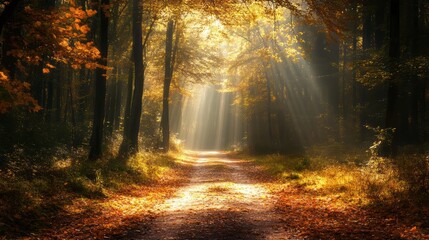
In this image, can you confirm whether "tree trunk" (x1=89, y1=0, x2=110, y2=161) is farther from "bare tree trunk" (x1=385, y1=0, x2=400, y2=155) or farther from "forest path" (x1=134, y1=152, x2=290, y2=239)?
"bare tree trunk" (x1=385, y1=0, x2=400, y2=155)

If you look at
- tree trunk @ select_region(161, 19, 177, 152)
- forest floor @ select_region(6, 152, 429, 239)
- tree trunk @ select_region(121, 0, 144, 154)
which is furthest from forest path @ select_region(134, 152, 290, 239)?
tree trunk @ select_region(161, 19, 177, 152)

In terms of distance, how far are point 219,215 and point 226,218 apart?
355mm

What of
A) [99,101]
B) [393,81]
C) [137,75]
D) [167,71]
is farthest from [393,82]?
[167,71]

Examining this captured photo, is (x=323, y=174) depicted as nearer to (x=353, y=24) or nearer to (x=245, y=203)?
(x=245, y=203)

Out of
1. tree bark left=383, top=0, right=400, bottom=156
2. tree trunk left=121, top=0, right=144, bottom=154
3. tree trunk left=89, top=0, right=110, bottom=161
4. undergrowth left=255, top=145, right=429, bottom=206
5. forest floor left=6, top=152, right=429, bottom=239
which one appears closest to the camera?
forest floor left=6, top=152, right=429, bottom=239

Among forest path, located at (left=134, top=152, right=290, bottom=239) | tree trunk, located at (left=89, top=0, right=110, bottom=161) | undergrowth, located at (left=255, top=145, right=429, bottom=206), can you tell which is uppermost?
tree trunk, located at (left=89, top=0, right=110, bottom=161)

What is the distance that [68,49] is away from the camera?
9.52 meters

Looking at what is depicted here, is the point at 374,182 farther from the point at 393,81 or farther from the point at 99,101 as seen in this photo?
the point at 99,101

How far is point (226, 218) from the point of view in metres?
8.33

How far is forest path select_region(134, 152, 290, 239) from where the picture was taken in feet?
23.6

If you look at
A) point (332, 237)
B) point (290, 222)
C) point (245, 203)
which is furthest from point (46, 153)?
point (332, 237)

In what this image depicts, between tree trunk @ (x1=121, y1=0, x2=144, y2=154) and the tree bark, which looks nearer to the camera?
the tree bark

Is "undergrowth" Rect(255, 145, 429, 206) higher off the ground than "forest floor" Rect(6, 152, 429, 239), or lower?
higher

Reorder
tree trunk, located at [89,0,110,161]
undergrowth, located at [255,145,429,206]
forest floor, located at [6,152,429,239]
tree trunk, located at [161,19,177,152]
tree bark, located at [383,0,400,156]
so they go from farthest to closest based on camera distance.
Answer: tree trunk, located at [161,19,177,152] < tree trunk, located at [89,0,110,161] < tree bark, located at [383,0,400,156] < undergrowth, located at [255,145,429,206] < forest floor, located at [6,152,429,239]
